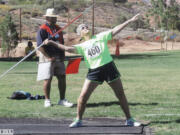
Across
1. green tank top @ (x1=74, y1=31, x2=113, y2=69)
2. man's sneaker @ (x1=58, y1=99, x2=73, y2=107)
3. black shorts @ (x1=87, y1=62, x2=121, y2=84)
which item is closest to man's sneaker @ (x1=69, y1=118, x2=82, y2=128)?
black shorts @ (x1=87, y1=62, x2=121, y2=84)

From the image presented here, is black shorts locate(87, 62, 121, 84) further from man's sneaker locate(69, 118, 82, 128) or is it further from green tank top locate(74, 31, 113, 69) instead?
man's sneaker locate(69, 118, 82, 128)

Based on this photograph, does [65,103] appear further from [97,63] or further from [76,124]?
[97,63]

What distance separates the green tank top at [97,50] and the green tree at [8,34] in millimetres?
31022

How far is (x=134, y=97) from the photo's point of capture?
1176 cm

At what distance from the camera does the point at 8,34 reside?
38344 millimetres

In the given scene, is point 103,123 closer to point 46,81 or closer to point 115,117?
point 115,117

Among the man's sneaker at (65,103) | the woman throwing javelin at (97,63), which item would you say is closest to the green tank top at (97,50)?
the woman throwing javelin at (97,63)

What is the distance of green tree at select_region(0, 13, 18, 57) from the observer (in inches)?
1507

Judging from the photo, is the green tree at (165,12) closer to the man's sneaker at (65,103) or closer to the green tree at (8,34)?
the green tree at (8,34)

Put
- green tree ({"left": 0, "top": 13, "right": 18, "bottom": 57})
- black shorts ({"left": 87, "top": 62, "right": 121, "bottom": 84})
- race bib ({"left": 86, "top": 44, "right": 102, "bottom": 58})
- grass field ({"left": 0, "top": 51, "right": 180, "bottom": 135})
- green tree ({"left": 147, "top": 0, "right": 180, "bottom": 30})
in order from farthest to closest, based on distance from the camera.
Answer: green tree ({"left": 147, "top": 0, "right": 180, "bottom": 30}) < green tree ({"left": 0, "top": 13, "right": 18, "bottom": 57}) < grass field ({"left": 0, "top": 51, "right": 180, "bottom": 135}) < black shorts ({"left": 87, "top": 62, "right": 121, "bottom": 84}) < race bib ({"left": 86, "top": 44, "right": 102, "bottom": 58})

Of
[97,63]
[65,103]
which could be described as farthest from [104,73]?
[65,103]

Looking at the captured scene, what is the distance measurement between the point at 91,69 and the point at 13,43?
3170 cm

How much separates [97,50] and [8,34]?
3133 cm

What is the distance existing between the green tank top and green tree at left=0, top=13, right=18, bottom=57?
3102cm
